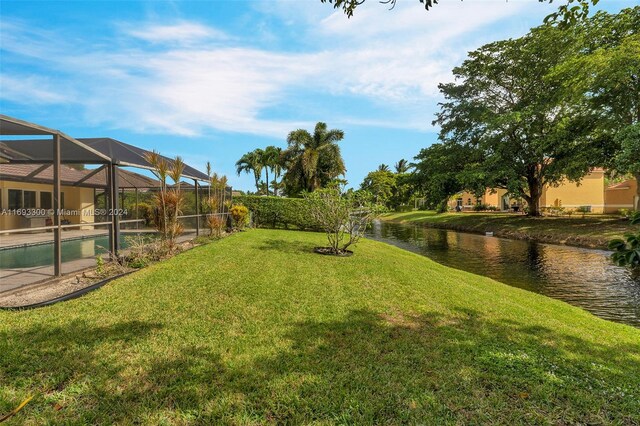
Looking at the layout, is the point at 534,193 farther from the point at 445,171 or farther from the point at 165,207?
the point at 165,207

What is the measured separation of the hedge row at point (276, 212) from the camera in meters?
16.8

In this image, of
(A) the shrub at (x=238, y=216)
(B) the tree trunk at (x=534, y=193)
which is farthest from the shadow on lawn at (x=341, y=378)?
(B) the tree trunk at (x=534, y=193)

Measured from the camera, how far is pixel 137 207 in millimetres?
16531

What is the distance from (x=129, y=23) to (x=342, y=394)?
8061 mm

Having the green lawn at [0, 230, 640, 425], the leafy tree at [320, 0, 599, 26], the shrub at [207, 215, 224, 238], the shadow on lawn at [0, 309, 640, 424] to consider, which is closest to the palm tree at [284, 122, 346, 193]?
the shrub at [207, 215, 224, 238]

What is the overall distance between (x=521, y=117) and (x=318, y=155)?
17.0m

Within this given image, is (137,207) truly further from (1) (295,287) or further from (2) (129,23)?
(1) (295,287)

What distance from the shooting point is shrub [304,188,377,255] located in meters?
9.16

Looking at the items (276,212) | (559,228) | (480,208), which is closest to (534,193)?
(559,228)

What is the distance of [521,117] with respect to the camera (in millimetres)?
21359

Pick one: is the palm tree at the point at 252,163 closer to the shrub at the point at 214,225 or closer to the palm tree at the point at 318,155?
the palm tree at the point at 318,155

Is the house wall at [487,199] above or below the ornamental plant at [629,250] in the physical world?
above

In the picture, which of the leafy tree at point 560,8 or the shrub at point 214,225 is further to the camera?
the shrub at point 214,225

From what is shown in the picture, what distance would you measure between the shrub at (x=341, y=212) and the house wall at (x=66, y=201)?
1189 cm
